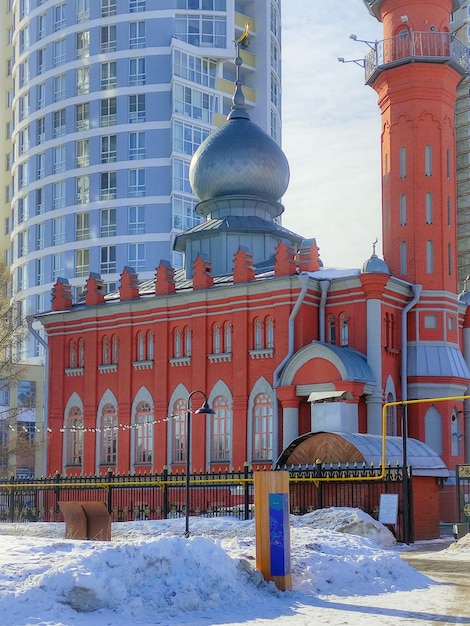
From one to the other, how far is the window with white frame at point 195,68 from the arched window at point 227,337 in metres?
35.2

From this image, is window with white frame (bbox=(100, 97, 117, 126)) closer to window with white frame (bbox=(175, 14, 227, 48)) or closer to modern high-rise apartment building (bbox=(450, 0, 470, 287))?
window with white frame (bbox=(175, 14, 227, 48))

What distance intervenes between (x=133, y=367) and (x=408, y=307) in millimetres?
11919

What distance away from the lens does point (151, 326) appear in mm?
43750

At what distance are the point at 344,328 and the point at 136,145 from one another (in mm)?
36920

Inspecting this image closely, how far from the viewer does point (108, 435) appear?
4422cm

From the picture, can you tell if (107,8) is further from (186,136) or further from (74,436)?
(74,436)

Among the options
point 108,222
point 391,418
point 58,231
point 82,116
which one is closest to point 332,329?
point 391,418

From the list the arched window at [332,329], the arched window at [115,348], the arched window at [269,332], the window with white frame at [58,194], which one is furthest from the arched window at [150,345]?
the window with white frame at [58,194]

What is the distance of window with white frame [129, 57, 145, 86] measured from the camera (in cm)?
7275

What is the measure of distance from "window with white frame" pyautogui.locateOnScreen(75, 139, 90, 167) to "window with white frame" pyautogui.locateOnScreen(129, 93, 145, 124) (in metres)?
3.72

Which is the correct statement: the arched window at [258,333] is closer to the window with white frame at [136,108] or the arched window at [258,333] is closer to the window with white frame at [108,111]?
the window with white frame at [136,108]

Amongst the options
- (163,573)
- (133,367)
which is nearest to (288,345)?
(133,367)

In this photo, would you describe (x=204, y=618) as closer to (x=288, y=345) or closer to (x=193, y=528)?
(x=193, y=528)

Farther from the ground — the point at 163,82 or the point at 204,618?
the point at 163,82
